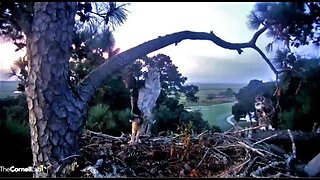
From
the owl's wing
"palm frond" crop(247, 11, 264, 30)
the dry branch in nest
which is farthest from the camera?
the owl's wing

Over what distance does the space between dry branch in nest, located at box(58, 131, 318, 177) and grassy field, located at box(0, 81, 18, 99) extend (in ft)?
1.02

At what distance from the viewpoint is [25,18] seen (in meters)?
1.26

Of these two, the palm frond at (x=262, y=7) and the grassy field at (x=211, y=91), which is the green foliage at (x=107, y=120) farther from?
the palm frond at (x=262, y=7)

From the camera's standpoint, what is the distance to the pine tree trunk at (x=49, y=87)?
1178mm

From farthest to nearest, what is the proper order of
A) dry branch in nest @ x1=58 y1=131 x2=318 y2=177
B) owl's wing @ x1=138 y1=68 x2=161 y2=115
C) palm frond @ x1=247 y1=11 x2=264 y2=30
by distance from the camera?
owl's wing @ x1=138 y1=68 x2=161 y2=115
palm frond @ x1=247 y1=11 x2=264 y2=30
dry branch in nest @ x1=58 y1=131 x2=318 y2=177

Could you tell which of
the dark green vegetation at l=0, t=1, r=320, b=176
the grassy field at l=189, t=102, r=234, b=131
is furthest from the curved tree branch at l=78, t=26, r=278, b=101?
the grassy field at l=189, t=102, r=234, b=131

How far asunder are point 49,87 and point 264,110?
2.53ft

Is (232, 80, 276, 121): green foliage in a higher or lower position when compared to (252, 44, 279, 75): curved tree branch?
lower

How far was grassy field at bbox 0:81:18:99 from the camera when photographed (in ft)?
4.21

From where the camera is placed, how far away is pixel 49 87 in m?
1.18

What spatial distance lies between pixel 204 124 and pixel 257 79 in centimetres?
27

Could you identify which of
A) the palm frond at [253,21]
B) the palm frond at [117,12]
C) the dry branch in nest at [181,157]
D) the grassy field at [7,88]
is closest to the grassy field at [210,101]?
the grassy field at [7,88]

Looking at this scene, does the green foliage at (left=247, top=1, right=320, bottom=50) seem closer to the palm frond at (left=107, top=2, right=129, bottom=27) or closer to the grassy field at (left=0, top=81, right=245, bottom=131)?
the grassy field at (left=0, top=81, right=245, bottom=131)

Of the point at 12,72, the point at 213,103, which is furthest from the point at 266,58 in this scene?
the point at 12,72
